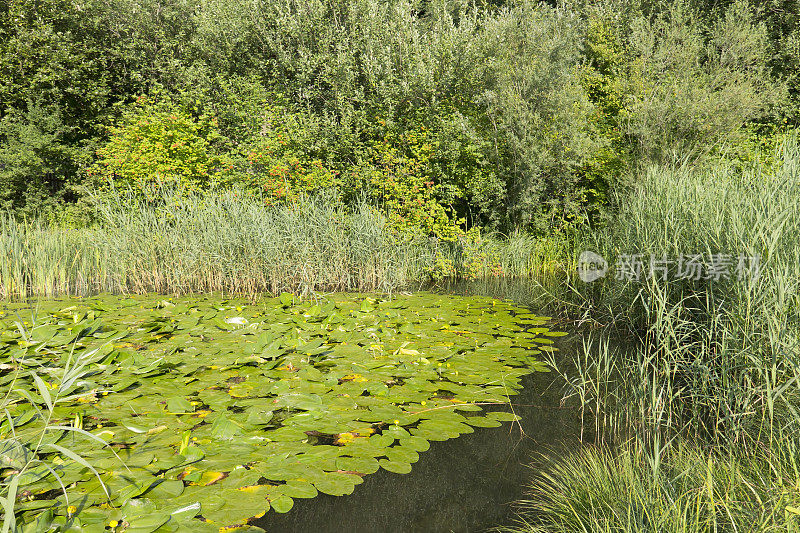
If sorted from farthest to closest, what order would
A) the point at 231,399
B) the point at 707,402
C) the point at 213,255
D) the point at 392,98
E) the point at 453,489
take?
the point at 392,98, the point at 213,255, the point at 231,399, the point at 707,402, the point at 453,489

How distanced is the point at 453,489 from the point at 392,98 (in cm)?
1007

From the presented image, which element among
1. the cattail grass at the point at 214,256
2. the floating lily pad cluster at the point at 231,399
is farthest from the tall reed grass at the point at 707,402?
the cattail grass at the point at 214,256

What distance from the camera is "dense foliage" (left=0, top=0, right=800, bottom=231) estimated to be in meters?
10.5

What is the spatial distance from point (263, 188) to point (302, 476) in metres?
9.10

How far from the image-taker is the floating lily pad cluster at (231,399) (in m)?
2.44

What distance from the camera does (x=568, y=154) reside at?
423 inches

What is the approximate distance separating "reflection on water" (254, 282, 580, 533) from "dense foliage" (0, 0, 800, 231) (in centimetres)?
A: 636

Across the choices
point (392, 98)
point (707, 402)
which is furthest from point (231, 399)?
point (392, 98)

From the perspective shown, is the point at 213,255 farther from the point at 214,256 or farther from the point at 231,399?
the point at 231,399

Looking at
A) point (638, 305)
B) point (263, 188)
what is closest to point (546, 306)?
point (638, 305)

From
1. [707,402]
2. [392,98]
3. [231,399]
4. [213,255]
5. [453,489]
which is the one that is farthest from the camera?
[392,98]

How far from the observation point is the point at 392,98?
450 inches

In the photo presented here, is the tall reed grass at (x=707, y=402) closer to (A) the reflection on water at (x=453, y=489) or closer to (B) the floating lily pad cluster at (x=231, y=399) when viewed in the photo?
(A) the reflection on water at (x=453, y=489)

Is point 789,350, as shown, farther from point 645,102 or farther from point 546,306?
point 645,102
